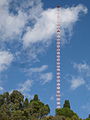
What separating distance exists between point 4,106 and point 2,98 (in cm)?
226

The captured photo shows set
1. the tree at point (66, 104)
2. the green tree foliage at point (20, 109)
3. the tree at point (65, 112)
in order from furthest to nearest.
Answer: the tree at point (66, 104), the tree at point (65, 112), the green tree foliage at point (20, 109)

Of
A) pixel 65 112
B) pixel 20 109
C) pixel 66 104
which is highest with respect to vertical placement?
pixel 66 104

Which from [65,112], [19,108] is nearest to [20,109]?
[19,108]

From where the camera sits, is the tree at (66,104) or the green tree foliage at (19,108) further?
the tree at (66,104)

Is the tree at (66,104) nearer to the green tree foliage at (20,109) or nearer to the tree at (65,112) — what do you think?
the tree at (65,112)

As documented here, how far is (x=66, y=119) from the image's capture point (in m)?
69.2

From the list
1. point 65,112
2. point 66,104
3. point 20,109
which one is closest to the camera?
point 20,109

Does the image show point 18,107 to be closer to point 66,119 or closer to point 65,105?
point 66,119

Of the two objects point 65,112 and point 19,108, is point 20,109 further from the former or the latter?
point 65,112

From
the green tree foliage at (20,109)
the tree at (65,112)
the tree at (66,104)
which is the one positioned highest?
the tree at (66,104)

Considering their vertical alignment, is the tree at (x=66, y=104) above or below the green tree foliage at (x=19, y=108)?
above

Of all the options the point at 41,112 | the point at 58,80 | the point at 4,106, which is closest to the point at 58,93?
the point at 58,80

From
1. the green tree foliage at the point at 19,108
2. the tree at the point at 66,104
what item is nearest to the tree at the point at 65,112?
the tree at the point at 66,104

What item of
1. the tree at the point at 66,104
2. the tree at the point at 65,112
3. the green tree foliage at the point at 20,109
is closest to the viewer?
the green tree foliage at the point at 20,109
